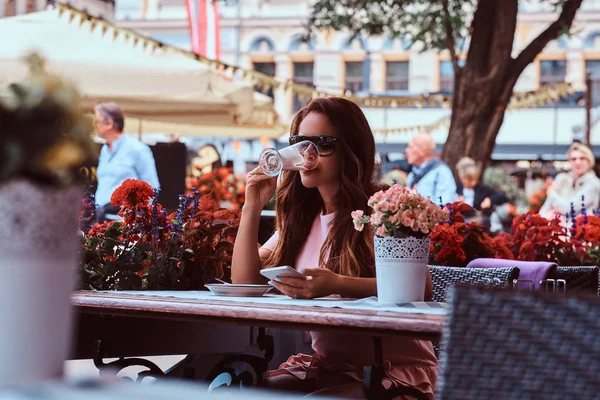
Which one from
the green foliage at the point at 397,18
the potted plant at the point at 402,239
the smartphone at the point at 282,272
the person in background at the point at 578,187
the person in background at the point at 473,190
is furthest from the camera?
the green foliage at the point at 397,18

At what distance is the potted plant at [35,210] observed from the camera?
1.19 m

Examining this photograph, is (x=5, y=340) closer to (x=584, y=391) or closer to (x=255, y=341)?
(x=584, y=391)

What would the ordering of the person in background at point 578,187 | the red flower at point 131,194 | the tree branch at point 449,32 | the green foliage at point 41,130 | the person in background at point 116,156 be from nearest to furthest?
the green foliage at point 41,130 < the red flower at point 131,194 < the person in background at point 116,156 < the person in background at point 578,187 < the tree branch at point 449,32

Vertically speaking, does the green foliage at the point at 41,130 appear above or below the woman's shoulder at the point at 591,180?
below

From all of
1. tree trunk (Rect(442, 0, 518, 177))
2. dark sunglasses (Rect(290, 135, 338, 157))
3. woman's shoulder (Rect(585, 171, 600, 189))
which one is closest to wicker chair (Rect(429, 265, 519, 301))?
dark sunglasses (Rect(290, 135, 338, 157))

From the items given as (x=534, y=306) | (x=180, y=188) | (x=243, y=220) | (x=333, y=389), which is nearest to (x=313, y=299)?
(x=333, y=389)

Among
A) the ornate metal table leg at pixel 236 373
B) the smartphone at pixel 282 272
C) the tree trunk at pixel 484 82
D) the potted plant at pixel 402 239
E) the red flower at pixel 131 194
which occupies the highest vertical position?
the tree trunk at pixel 484 82

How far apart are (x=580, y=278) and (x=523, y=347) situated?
103 inches

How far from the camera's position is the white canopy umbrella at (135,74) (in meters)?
8.29

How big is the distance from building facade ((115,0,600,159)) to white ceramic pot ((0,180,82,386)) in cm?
2906

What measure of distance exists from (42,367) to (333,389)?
1488 millimetres

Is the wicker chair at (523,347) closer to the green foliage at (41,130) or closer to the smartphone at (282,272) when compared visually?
the green foliage at (41,130)

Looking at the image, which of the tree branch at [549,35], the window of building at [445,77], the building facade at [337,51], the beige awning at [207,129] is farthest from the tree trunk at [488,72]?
the window of building at [445,77]

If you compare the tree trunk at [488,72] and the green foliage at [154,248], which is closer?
the green foliage at [154,248]
